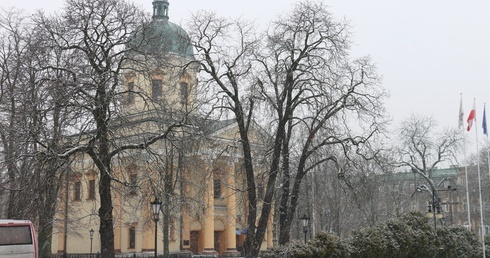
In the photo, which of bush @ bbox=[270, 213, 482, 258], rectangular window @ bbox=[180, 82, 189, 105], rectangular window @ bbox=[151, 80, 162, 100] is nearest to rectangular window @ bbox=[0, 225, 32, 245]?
rectangular window @ bbox=[151, 80, 162, 100]

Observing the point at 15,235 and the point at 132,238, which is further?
the point at 132,238

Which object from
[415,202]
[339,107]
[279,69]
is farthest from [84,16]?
[415,202]

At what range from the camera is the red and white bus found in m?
21.2

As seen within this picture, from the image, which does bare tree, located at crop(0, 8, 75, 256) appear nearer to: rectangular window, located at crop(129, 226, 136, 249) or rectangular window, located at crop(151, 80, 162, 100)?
rectangular window, located at crop(151, 80, 162, 100)

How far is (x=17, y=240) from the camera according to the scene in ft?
70.9

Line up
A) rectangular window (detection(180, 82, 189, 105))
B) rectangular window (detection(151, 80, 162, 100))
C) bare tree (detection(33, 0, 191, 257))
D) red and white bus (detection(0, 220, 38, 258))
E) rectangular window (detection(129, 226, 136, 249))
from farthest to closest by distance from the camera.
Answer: rectangular window (detection(129, 226, 136, 249)) < rectangular window (detection(180, 82, 189, 105)) < rectangular window (detection(151, 80, 162, 100)) < bare tree (detection(33, 0, 191, 257)) < red and white bus (detection(0, 220, 38, 258))

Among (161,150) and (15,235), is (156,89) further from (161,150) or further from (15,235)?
(161,150)

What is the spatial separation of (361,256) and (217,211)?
30.7 metres

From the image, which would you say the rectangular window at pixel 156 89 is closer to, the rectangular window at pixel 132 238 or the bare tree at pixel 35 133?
the bare tree at pixel 35 133

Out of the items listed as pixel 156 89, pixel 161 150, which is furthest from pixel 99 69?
pixel 161 150

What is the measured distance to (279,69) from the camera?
98.1 ft

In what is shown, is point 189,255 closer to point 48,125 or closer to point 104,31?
point 48,125

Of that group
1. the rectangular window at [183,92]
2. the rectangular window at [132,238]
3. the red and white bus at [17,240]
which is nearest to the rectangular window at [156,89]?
the rectangular window at [183,92]

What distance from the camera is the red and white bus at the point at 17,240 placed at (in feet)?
69.7
